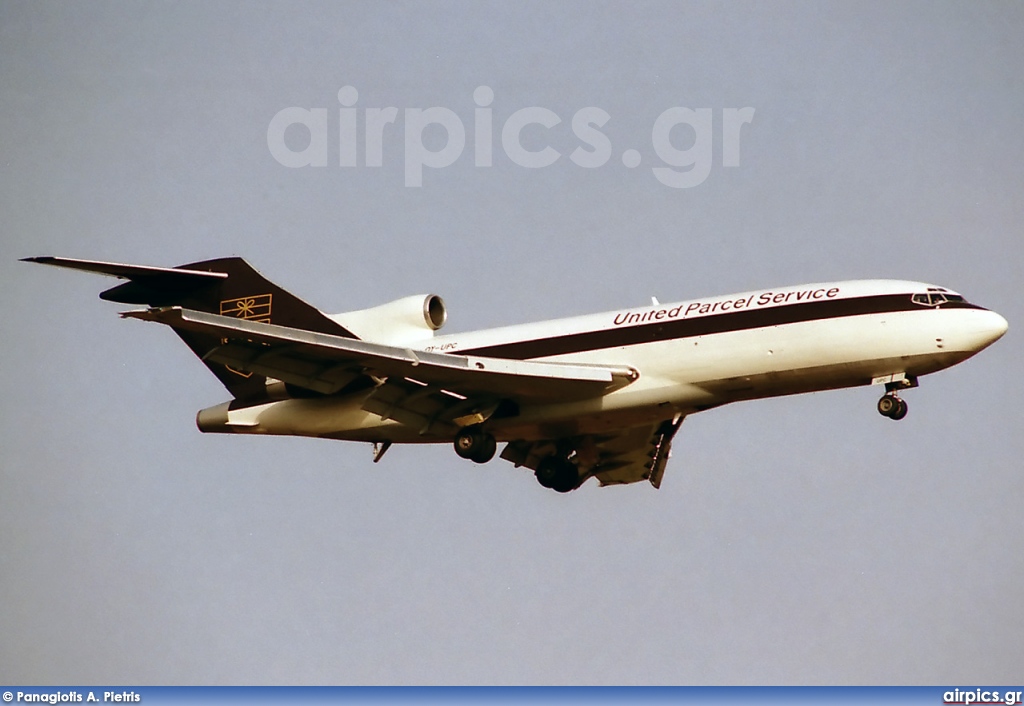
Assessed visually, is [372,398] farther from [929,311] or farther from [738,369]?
[929,311]

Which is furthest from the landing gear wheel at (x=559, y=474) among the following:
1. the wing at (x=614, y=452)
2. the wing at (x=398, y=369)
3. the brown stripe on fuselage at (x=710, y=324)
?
the brown stripe on fuselage at (x=710, y=324)

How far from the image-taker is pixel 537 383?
3089 cm

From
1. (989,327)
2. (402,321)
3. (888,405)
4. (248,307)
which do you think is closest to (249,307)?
(248,307)

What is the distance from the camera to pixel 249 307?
1345 inches

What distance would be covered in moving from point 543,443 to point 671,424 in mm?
3179

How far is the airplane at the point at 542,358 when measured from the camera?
29531 millimetres

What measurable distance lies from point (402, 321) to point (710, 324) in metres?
7.23

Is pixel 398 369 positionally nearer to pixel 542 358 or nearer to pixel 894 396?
pixel 542 358

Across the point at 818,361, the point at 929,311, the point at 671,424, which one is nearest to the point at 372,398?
the point at 671,424

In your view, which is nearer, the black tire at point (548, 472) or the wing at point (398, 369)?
the wing at point (398, 369)

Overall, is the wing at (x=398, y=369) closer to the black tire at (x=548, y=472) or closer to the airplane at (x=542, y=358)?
the airplane at (x=542, y=358)

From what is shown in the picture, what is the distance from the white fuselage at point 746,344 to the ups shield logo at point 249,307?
502 cm

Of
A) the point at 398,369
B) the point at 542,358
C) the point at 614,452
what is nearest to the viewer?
the point at 398,369

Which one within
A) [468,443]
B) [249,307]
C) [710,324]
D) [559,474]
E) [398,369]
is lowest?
[559,474]
